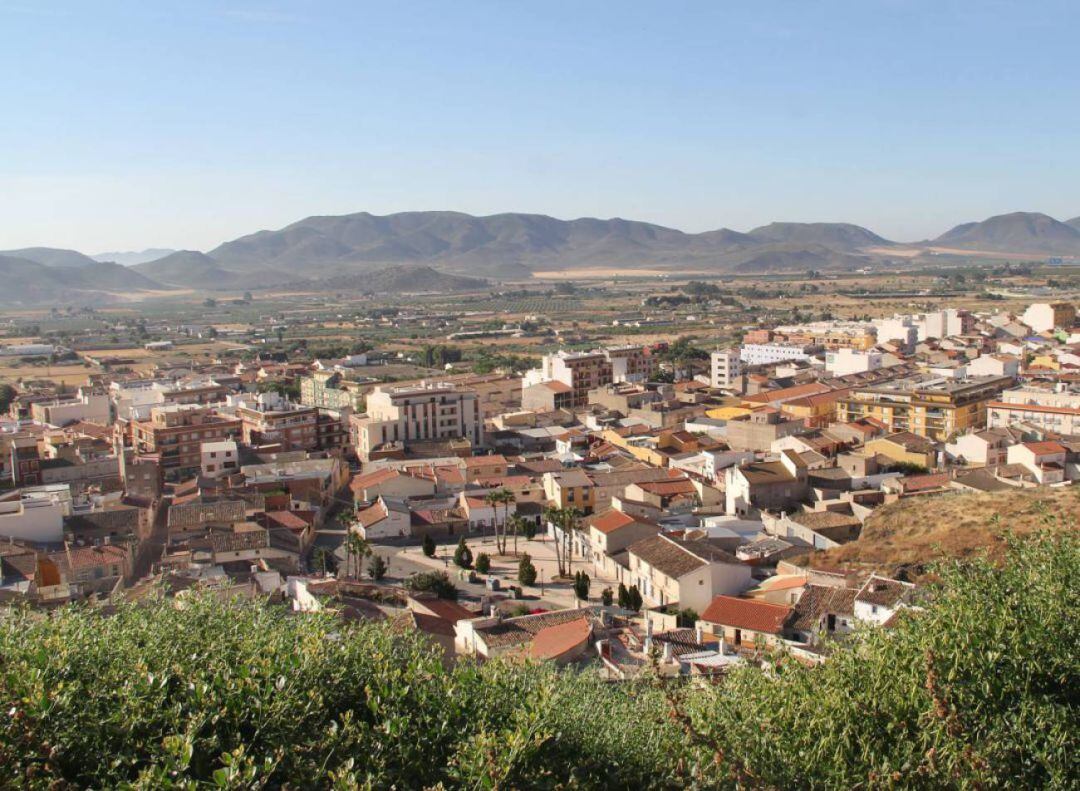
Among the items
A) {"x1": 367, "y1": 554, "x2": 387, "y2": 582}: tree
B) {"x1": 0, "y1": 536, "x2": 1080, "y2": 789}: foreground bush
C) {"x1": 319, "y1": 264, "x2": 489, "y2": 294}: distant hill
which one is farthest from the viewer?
{"x1": 319, "y1": 264, "x2": 489, "y2": 294}: distant hill

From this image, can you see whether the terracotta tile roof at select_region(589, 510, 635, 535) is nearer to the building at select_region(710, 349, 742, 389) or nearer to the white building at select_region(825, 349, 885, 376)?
the building at select_region(710, 349, 742, 389)

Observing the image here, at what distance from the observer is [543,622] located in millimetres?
15500

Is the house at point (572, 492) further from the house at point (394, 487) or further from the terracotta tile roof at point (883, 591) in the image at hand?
the terracotta tile roof at point (883, 591)

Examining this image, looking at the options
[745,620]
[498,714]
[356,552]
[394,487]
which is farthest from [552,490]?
[498,714]

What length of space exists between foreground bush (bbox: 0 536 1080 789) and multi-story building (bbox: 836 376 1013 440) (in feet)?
90.9

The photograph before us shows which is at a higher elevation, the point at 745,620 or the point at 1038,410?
the point at 1038,410

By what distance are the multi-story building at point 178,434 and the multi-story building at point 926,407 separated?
22664 mm

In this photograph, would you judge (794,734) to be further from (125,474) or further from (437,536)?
(125,474)

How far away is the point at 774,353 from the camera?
60.8 meters

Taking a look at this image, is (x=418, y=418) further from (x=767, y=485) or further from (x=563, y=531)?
(x=767, y=485)

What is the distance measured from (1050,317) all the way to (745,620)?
60787 millimetres

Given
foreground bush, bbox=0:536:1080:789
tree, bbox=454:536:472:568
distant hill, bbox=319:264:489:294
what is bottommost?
tree, bbox=454:536:472:568

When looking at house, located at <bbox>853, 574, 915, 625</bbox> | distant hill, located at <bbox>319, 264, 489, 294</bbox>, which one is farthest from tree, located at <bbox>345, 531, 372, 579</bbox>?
distant hill, located at <bbox>319, 264, 489, 294</bbox>

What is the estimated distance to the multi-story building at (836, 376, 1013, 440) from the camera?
34781 millimetres
